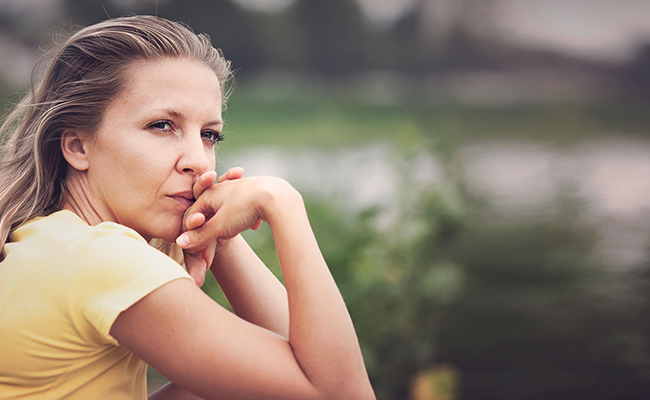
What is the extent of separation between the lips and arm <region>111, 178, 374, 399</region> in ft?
0.36

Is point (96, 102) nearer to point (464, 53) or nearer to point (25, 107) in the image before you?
point (25, 107)

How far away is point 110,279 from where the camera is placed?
1.16 meters

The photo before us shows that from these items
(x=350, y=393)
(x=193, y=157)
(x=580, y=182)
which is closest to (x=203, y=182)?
(x=193, y=157)

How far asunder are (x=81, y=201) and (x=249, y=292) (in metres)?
0.58

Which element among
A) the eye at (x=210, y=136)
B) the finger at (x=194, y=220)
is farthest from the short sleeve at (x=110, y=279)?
the eye at (x=210, y=136)

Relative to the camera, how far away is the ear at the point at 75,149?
57.5 inches

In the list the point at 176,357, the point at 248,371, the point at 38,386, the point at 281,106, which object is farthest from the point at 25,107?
the point at 281,106

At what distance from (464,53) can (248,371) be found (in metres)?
3.35

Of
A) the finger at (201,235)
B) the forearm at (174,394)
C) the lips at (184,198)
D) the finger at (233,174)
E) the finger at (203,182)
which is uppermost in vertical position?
the finger at (233,174)

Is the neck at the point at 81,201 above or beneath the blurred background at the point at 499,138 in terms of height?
beneath

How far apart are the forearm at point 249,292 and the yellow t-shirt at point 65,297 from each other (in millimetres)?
507

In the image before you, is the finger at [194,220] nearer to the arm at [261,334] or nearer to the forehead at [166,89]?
the arm at [261,334]

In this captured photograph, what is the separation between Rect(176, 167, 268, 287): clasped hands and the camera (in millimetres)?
1446

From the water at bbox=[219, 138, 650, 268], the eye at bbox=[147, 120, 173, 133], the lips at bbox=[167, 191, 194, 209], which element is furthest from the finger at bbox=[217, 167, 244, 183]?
the water at bbox=[219, 138, 650, 268]
